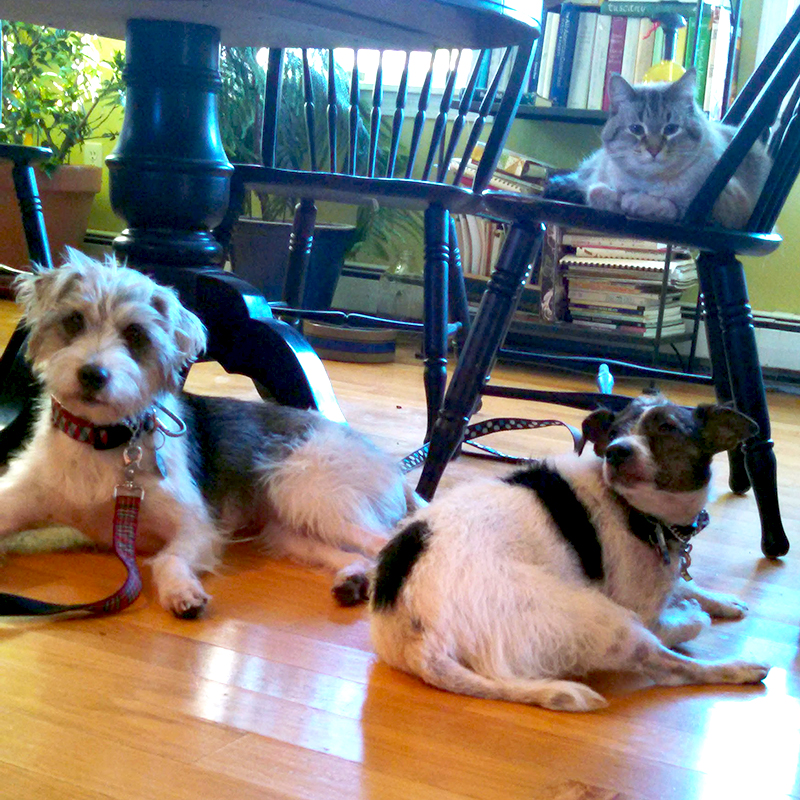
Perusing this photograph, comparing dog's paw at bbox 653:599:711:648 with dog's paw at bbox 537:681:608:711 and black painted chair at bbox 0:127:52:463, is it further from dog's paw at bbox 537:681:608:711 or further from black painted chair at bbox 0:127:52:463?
black painted chair at bbox 0:127:52:463

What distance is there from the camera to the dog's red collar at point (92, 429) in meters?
1.67

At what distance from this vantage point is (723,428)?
4.96ft

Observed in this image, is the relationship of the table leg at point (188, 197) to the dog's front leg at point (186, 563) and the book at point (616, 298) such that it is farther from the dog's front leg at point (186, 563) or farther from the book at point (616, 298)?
the book at point (616, 298)

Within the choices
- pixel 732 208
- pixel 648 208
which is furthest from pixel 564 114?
pixel 648 208

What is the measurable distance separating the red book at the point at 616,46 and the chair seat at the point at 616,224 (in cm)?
240

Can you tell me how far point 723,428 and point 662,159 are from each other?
107 cm

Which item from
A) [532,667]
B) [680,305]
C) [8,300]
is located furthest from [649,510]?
[8,300]

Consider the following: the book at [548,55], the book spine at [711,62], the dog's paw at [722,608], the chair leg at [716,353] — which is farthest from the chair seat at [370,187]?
the book at [548,55]

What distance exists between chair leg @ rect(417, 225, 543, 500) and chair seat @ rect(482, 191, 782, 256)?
4 cm

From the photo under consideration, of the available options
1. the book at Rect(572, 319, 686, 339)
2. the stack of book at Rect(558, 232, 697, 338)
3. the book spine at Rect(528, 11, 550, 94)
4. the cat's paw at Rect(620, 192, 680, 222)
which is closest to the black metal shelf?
the book spine at Rect(528, 11, 550, 94)

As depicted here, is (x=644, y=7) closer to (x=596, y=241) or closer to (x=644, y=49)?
(x=644, y=49)

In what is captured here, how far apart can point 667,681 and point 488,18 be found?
1.14 m

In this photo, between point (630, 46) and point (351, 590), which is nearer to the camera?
point (351, 590)

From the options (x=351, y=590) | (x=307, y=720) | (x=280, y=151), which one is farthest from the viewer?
(x=280, y=151)
